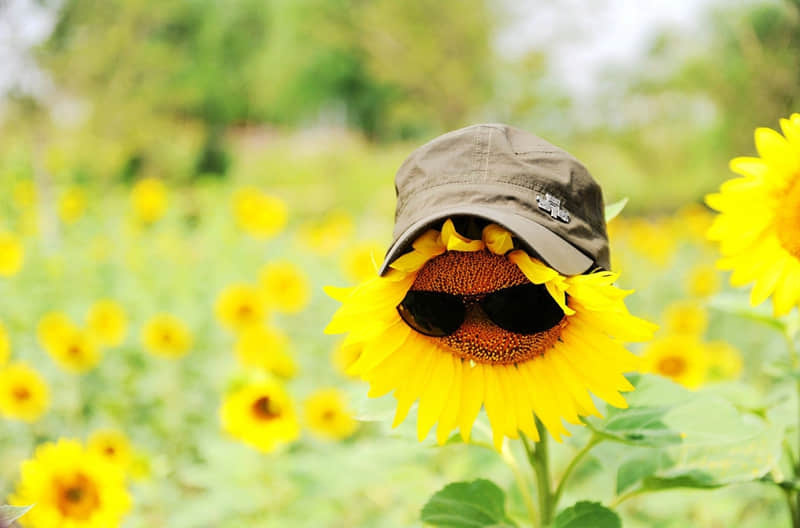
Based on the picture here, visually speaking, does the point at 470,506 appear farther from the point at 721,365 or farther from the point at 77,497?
the point at 721,365

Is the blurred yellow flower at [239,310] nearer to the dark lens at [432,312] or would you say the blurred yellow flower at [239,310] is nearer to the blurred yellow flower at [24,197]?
the dark lens at [432,312]

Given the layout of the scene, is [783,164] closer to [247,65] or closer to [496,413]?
[496,413]

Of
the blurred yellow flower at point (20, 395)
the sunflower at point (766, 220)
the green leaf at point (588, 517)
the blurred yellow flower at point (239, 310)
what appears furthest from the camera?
the blurred yellow flower at point (239, 310)

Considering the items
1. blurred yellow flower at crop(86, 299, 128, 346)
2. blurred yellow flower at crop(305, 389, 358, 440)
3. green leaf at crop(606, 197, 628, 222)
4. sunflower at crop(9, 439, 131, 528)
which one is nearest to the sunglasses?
green leaf at crop(606, 197, 628, 222)

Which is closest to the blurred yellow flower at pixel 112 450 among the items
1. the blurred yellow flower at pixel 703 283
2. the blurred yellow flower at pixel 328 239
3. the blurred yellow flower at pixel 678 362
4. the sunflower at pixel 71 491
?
the sunflower at pixel 71 491

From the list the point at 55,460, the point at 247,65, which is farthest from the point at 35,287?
the point at 247,65

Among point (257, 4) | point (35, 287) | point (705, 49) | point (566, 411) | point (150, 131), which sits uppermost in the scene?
point (257, 4)

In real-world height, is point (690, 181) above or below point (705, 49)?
below

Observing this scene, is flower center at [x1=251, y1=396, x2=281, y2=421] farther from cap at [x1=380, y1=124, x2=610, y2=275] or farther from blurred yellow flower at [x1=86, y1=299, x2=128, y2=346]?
cap at [x1=380, y1=124, x2=610, y2=275]
